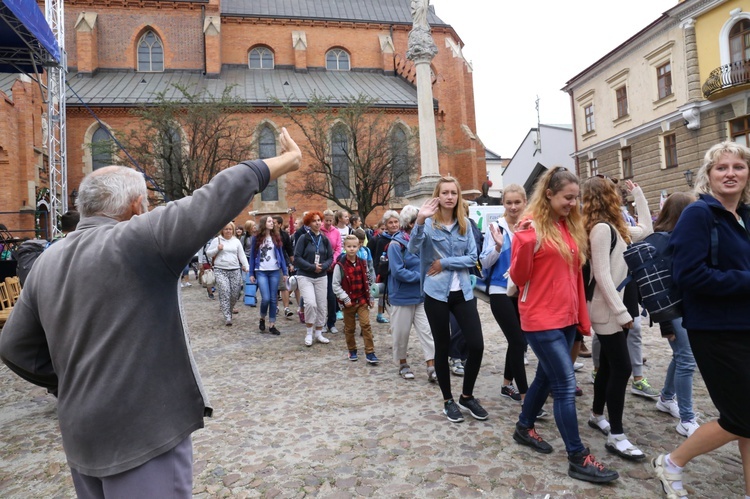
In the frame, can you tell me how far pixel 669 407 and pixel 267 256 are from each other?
6.25 meters

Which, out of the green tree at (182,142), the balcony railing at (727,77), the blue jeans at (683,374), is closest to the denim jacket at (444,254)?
the blue jeans at (683,374)

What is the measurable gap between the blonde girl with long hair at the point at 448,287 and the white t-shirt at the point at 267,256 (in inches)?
182

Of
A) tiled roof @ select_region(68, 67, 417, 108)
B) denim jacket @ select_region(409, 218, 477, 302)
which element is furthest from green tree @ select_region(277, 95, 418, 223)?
denim jacket @ select_region(409, 218, 477, 302)

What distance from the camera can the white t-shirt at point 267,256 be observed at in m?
8.21

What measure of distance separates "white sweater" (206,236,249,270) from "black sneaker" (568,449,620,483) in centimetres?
669

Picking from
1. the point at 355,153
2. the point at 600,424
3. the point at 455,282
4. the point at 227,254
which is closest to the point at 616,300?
the point at 600,424

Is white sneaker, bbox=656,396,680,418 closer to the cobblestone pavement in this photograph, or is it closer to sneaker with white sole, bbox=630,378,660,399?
the cobblestone pavement

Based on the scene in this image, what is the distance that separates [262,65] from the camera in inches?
1240

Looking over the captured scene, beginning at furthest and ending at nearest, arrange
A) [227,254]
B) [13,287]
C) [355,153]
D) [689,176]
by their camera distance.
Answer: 1. [355,153]
2. [689,176]
3. [227,254]
4. [13,287]

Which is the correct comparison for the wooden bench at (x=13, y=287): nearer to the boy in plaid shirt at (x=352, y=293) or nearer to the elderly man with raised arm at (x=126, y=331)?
the boy in plaid shirt at (x=352, y=293)

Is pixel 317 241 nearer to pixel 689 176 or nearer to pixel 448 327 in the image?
pixel 448 327

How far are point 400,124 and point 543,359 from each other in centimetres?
2540

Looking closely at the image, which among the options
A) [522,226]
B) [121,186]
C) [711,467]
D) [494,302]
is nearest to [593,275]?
[522,226]

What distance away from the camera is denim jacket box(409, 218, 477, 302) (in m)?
3.98
